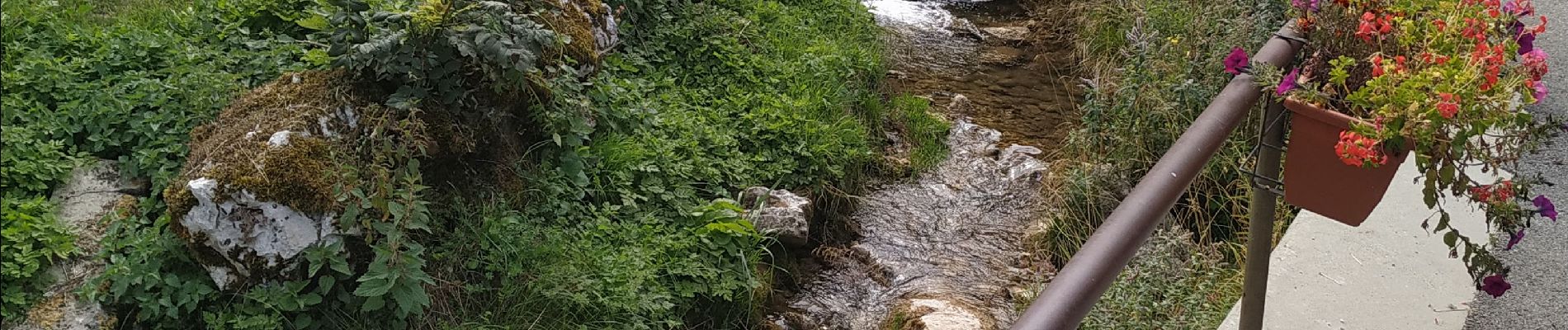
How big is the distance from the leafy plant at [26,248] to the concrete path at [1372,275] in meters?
3.55

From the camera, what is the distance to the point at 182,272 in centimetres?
355

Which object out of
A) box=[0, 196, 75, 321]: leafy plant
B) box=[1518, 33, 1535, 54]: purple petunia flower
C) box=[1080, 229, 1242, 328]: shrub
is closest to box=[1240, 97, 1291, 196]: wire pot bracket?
box=[1518, 33, 1535, 54]: purple petunia flower

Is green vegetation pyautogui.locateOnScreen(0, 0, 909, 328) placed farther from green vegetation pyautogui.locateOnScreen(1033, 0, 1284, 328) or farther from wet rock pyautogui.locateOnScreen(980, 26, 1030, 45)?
wet rock pyautogui.locateOnScreen(980, 26, 1030, 45)

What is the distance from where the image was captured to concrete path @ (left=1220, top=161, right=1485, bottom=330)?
10.6 feet

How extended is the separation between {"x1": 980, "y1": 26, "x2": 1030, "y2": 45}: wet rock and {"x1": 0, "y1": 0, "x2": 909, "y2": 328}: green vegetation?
3.14 meters

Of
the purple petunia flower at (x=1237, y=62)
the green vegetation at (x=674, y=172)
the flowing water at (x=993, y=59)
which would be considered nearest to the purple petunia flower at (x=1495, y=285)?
the purple petunia flower at (x=1237, y=62)

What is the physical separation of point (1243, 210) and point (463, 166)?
343 cm

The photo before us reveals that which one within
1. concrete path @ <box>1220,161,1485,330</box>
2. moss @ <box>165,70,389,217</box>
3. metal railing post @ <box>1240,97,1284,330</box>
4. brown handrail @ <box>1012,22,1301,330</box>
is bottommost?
moss @ <box>165,70,389,217</box>

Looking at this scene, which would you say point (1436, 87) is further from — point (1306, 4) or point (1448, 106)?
point (1306, 4)

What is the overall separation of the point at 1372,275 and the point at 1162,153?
2124 mm

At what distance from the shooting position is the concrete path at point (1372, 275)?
322 centimetres

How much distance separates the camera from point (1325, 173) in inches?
97.7

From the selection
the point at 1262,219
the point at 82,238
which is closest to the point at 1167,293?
the point at 1262,219

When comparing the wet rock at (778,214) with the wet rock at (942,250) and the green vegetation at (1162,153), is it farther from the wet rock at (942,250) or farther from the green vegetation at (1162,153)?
the green vegetation at (1162,153)
